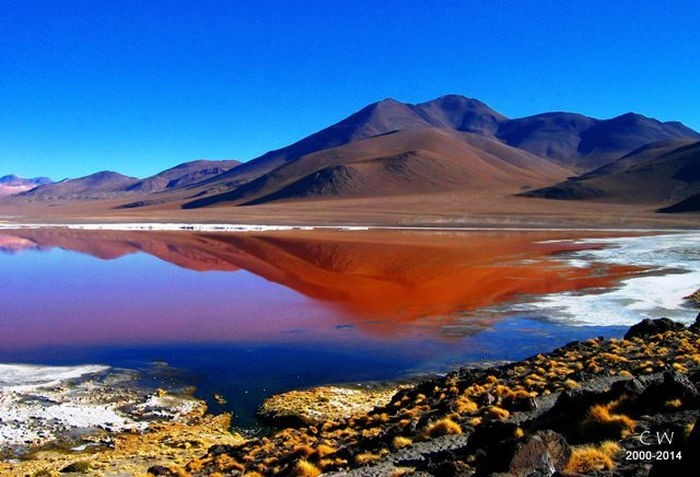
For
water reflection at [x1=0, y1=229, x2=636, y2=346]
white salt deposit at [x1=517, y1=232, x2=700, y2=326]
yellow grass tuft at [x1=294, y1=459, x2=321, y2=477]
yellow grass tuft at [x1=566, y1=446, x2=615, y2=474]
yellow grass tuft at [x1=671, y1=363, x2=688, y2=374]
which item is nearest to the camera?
yellow grass tuft at [x1=566, y1=446, x2=615, y2=474]

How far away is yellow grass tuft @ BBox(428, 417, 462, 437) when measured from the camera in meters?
8.35

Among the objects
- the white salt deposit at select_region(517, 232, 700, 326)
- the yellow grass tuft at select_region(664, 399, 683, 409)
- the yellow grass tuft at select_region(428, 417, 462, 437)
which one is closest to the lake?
the white salt deposit at select_region(517, 232, 700, 326)

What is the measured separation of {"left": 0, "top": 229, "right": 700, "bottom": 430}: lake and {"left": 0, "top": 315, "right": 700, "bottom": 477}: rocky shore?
1.72m

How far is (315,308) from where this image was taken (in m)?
23.1

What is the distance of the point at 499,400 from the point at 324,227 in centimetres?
6103

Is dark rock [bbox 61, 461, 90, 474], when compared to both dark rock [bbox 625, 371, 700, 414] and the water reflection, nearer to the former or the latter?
dark rock [bbox 625, 371, 700, 414]

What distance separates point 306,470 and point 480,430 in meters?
2.23

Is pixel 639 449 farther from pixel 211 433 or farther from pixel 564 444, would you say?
pixel 211 433

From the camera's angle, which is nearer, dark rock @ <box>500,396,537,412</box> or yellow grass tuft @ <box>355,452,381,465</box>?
yellow grass tuft @ <box>355,452,381,465</box>

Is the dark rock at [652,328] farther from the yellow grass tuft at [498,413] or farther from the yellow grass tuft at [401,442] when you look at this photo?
the yellow grass tuft at [401,442]

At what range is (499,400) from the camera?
31.7ft

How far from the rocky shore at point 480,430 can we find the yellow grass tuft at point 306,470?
2cm

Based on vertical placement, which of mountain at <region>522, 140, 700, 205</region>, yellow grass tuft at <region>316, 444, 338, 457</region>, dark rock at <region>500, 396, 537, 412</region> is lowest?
yellow grass tuft at <region>316, 444, 338, 457</region>

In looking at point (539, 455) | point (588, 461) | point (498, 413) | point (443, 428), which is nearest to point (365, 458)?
point (443, 428)
